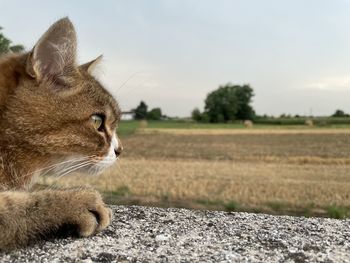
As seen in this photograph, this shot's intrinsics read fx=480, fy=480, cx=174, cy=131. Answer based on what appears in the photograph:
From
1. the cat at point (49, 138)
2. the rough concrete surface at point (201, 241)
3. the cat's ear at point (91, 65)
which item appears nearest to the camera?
the rough concrete surface at point (201, 241)

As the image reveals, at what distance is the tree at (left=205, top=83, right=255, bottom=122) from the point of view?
274ft

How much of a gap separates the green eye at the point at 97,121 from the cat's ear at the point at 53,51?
0.35 meters

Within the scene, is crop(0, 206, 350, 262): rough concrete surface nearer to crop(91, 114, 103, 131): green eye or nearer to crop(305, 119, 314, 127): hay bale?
crop(91, 114, 103, 131): green eye

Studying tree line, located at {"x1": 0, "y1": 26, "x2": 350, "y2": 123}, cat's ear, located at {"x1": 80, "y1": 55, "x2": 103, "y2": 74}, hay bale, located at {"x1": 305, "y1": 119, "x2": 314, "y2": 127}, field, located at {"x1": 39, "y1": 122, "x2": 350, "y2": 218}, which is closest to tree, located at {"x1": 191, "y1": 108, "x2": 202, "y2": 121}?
tree line, located at {"x1": 0, "y1": 26, "x2": 350, "y2": 123}

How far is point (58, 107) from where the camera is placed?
289 cm

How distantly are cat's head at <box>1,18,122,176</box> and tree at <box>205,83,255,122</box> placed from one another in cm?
7719

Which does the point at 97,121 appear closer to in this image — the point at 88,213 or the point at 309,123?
the point at 88,213

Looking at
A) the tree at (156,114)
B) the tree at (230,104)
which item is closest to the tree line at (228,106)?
the tree at (230,104)

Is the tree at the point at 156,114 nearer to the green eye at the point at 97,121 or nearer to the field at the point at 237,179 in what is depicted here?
the field at the point at 237,179

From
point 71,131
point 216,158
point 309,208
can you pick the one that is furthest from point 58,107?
point 216,158

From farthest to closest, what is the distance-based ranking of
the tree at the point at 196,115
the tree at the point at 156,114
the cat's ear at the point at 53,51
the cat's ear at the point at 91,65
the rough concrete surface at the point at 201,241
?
1. the tree at the point at 196,115
2. the tree at the point at 156,114
3. the cat's ear at the point at 91,65
4. the cat's ear at the point at 53,51
5. the rough concrete surface at the point at 201,241

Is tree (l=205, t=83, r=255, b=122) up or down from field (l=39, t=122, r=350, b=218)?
up

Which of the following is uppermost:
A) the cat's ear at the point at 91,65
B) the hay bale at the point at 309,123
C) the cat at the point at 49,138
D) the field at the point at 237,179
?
the cat's ear at the point at 91,65

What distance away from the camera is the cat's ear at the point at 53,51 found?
9.12 feet
